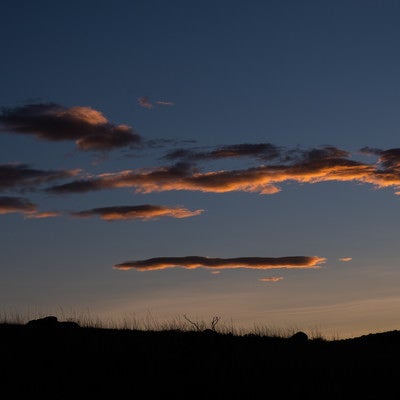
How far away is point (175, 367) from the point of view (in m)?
20.3

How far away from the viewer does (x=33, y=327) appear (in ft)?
87.9

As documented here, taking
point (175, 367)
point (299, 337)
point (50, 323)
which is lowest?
point (175, 367)

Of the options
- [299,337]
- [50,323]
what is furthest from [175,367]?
[299,337]

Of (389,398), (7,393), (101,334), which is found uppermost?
(101,334)

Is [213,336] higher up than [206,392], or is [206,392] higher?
[213,336]

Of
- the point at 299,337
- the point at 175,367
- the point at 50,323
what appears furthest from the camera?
the point at 299,337

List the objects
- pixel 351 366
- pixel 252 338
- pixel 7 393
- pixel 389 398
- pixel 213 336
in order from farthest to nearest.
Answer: pixel 252 338 → pixel 213 336 → pixel 351 366 → pixel 389 398 → pixel 7 393

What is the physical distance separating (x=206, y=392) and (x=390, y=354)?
1239 centimetres

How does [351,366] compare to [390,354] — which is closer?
[351,366]

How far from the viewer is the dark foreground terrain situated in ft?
58.4

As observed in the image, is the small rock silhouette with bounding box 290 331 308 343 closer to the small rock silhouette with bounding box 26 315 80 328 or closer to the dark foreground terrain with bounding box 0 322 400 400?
the dark foreground terrain with bounding box 0 322 400 400

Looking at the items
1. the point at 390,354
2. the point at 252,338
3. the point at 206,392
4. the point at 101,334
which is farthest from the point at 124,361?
→ the point at 390,354

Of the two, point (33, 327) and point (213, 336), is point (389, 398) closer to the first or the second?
point (213, 336)

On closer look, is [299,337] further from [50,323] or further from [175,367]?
[175,367]
